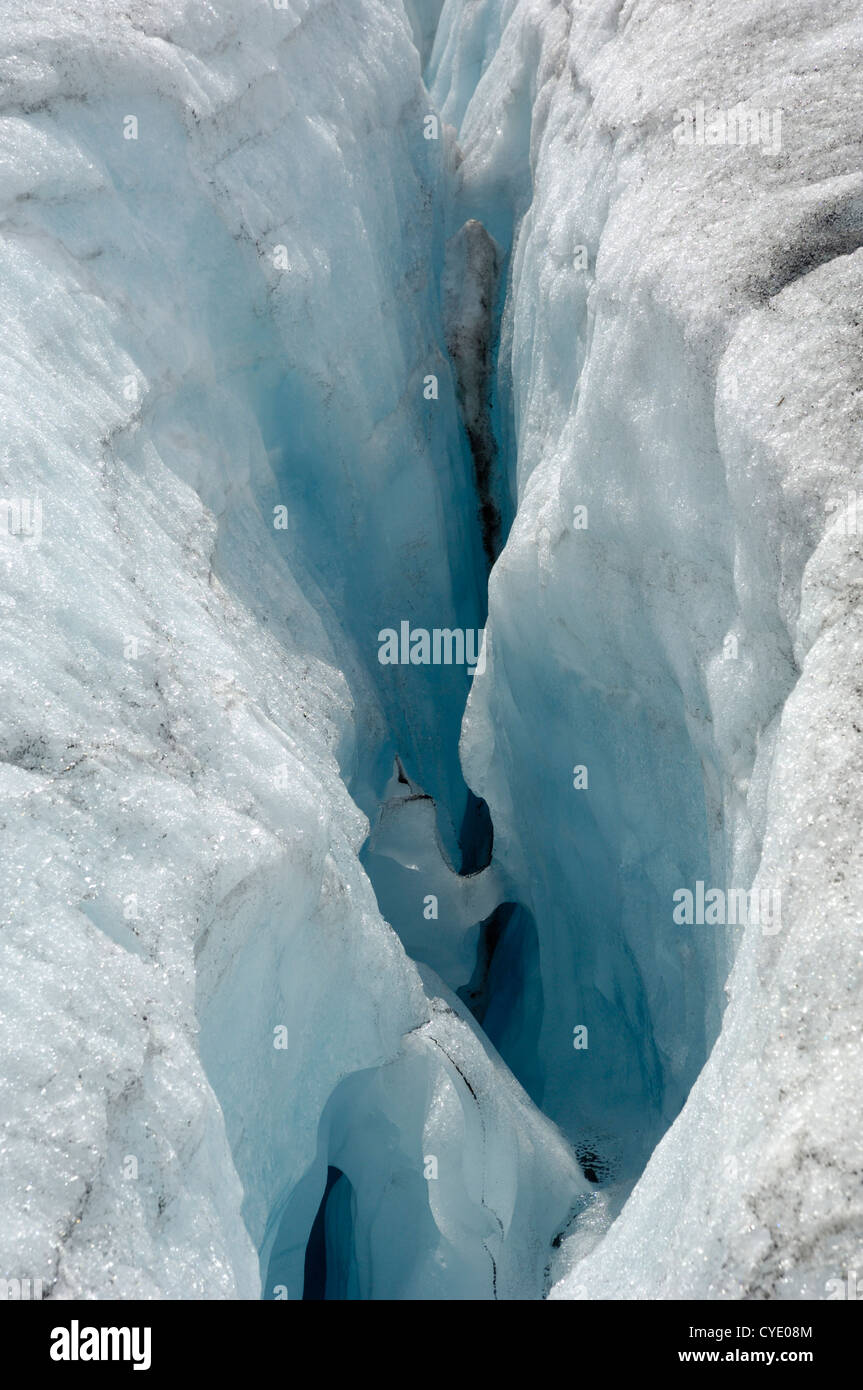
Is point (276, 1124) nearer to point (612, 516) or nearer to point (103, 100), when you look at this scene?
point (612, 516)

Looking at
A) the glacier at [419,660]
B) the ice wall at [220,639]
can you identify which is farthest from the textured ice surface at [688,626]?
the ice wall at [220,639]

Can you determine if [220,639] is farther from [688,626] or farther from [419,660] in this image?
[419,660]

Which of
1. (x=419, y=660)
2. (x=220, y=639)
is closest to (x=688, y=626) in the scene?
(x=220, y=639)

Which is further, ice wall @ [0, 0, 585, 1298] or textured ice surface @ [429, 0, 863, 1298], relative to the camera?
ice wall @ [0, 0, 585, 1298]

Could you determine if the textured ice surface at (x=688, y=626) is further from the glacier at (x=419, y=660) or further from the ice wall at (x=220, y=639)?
the ice wall at (x=220, y=639)

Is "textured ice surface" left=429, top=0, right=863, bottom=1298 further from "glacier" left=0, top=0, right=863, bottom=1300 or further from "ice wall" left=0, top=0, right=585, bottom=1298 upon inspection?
"ice wall" left=0, top=0, right=585, bottom=1298

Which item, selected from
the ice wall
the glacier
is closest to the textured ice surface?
the glacier
